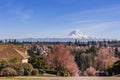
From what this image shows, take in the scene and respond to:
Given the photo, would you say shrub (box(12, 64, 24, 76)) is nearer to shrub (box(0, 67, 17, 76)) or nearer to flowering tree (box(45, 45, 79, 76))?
shrub (box(0, 67, 17, 76))

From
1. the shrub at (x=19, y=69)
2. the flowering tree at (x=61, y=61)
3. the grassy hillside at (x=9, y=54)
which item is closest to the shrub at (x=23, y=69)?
the shrub at (x=19, y=69)

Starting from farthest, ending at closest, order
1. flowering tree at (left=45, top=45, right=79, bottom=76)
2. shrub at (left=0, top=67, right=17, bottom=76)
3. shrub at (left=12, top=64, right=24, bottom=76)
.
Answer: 1. flowering tree at (left=45, top=45, right=79, bottom=76)
2. shrub at (left=12, top=64, right=24, bottom=76)
3. shrub at (left=0, top=67, right=17, bottom=76)

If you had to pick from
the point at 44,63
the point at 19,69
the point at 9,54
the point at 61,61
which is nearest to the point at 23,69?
the point at 19,69

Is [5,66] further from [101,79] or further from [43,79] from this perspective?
[101,79]

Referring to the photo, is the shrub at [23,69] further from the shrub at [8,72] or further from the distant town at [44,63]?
the shrub at [8,72]

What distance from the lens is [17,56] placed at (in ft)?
166

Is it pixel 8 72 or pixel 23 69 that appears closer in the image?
pixel 8 72

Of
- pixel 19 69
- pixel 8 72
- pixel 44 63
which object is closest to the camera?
pixel 8 72

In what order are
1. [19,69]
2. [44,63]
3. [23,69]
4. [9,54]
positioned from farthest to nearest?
1. [44,63]
2. [9,54]
3. [23,69]
4. [19,69]

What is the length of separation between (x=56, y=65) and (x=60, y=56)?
10.2 feet

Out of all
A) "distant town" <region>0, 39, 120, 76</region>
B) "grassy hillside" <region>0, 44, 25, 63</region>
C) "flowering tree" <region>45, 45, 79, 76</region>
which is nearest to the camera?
"distant town" <region>0, 39, 120, 76</region>

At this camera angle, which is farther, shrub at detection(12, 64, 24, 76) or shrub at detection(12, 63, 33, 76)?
shrub at detection(12, 63, 33, 76)

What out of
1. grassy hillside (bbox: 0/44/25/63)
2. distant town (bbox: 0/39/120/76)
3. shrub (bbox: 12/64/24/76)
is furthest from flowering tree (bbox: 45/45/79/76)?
shrub (bbox: 12/64/24/76)

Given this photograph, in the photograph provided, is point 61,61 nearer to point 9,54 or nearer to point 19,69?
point 9,54
